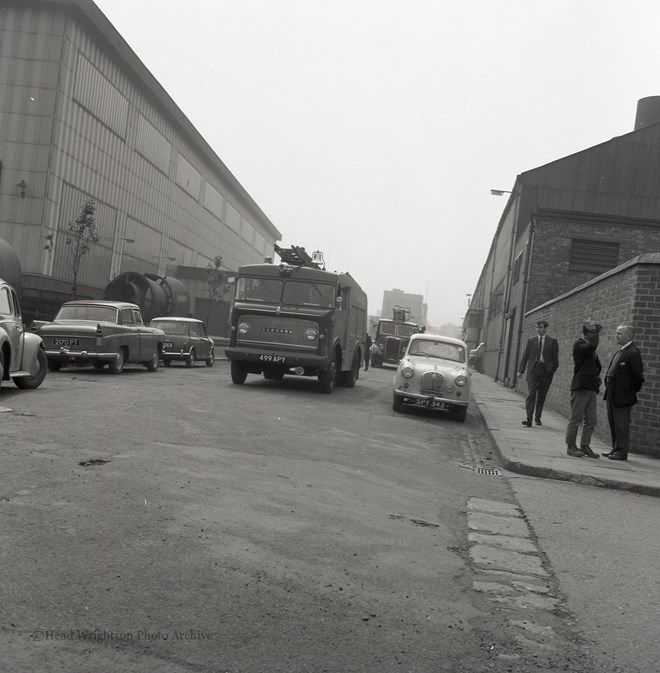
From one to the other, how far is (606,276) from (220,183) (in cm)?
5508

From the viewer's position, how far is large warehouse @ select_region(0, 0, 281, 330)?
3297 centimetres

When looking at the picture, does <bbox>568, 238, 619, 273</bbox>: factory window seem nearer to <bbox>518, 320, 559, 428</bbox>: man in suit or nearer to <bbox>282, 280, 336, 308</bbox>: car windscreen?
<bbox>282, 280, 336, 308</bbox>: car windscreen

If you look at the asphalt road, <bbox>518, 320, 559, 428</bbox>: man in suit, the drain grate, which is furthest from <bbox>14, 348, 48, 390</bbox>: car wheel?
<bbox>518, 320, 559, 428</bbox>: man in suit

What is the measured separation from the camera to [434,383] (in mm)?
14859

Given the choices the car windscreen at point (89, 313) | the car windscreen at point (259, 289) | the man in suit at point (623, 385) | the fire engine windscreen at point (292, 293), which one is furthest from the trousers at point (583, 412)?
the car windscreen at point (89, 313)

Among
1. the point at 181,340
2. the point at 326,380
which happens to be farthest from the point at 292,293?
the point at 181,340

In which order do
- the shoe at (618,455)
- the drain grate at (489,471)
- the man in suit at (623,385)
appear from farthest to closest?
the shoe at (618,455) → the man in suit at (623,385) → the drain grate at (489,471)

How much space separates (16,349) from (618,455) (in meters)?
8.57

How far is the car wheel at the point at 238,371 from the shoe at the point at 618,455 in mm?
8506

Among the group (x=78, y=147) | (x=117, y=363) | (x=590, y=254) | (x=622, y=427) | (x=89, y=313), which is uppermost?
(x=78, y=147)

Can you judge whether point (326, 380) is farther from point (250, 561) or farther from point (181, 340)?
point (250, 561)

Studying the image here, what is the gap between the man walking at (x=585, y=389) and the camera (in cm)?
1060

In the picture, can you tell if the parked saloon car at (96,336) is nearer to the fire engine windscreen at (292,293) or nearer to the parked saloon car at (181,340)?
the fire engine windscreen at (292,293)

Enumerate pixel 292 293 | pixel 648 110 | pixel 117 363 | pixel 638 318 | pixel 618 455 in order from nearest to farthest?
pixel 618 455
pixel 638 318
pixel 292 293
pixel 117 363
pixel 648 110
